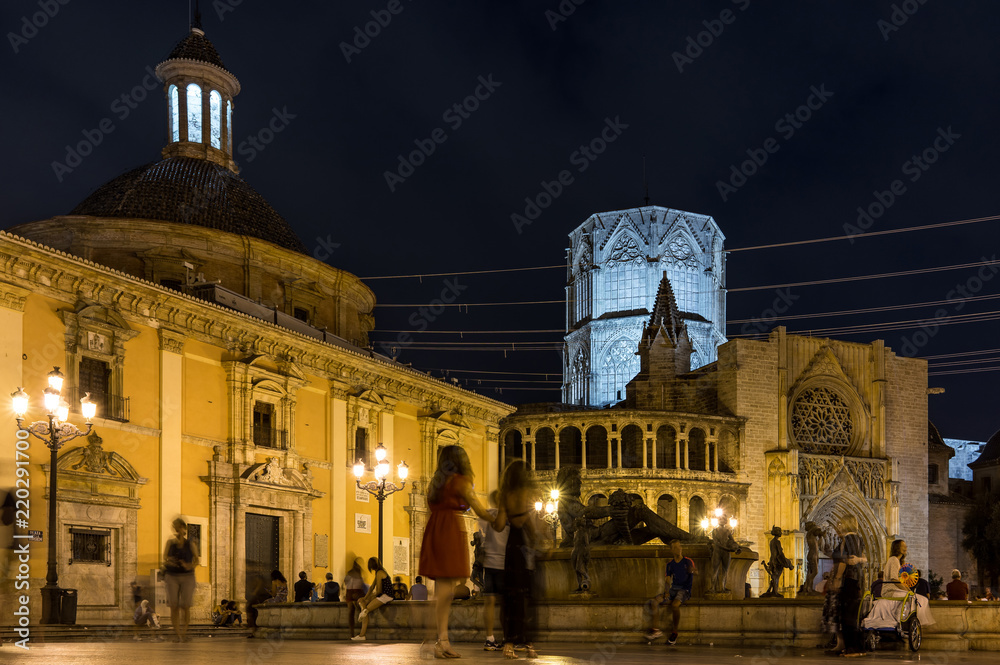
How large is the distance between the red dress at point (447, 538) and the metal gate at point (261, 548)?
1866 centimetres

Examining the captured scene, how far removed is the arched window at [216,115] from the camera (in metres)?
36.3

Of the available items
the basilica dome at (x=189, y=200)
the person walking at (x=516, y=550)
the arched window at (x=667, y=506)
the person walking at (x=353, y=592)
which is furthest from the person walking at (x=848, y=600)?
the arched window at (x=667, y=506)

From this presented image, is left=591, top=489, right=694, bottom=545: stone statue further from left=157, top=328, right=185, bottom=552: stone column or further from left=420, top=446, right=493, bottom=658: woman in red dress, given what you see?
left=157, top=328, right=185, bottom=552: stone column

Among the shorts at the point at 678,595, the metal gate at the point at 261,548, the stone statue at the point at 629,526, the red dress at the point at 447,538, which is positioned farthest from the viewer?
the metal gate at the point at 261,548

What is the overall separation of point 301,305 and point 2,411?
13884mm

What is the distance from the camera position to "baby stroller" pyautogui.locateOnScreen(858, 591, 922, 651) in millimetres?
11578

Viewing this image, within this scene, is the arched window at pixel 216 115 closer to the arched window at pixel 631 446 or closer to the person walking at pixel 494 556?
the arched window at pixel 631 446

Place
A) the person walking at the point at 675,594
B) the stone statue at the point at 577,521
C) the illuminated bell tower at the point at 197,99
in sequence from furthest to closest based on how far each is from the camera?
the illuminated bell tower at the point at 197,99 → the stone statue at the point at 577,521 → the person walking at the point at 675,594

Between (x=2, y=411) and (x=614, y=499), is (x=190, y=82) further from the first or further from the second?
(x=614, y=499)

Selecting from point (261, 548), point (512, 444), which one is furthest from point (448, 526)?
point (512, 444)

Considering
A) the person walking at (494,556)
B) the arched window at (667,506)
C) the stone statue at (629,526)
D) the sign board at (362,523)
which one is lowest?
the arched window at (667,506)

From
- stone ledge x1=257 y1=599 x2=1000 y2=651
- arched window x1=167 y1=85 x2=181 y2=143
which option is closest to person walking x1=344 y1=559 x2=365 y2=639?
stone ledge x1=257 y1=599 x2=1000 y2=651

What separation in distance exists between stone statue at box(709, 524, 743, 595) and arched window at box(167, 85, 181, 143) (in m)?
24.5

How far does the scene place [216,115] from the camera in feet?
120
